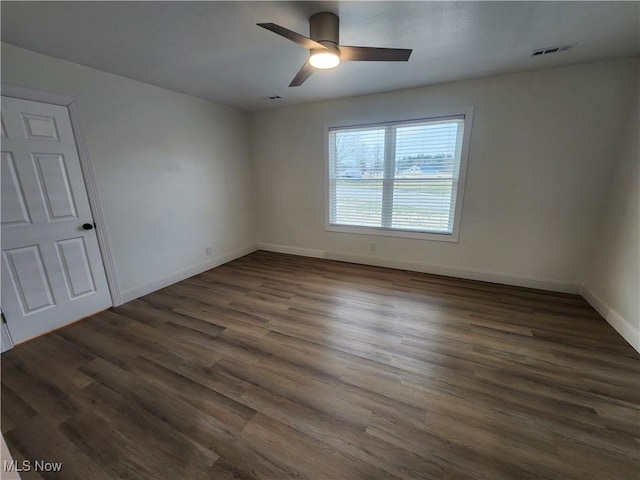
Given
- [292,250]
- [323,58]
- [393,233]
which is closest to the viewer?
[323,58]

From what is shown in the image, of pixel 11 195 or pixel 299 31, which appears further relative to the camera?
pixel 11 195

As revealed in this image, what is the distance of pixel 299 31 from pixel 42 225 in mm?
2920

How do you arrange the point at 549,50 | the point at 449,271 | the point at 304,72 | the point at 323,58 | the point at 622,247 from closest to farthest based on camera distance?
the point at 323,58
the point at 304,72
the point at 549,50
the point at 622,247
the point at 449,271

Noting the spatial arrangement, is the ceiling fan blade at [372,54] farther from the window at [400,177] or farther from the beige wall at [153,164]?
the beige wall at [153,164]

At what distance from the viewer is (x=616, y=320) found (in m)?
2.43

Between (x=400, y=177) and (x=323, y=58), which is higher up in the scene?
(x=323, y=58)

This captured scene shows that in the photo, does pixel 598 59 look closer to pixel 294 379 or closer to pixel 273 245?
pixel 294 379

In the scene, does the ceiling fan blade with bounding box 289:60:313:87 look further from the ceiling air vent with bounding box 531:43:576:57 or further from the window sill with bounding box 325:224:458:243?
the window sill with bounding box 325:224:458:243

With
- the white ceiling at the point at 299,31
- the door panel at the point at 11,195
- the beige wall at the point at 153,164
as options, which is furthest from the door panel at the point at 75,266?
the white ceiling at the point at 299,31

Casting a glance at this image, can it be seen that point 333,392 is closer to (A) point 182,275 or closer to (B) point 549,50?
(A) point 182,275

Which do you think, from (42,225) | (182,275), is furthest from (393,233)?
(42,225)

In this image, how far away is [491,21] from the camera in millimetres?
1903

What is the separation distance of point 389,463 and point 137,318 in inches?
Answer: 109

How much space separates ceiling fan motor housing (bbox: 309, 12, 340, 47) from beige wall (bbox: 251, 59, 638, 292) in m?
1.94
